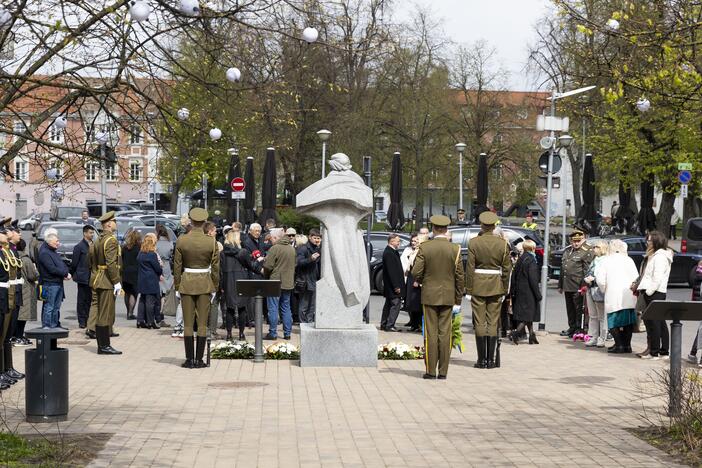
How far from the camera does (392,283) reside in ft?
69.3

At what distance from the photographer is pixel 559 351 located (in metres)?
18.0

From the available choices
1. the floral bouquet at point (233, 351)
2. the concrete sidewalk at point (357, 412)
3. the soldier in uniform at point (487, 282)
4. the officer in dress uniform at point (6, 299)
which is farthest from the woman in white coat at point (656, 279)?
the officer in dress uniform at point (6, 299)

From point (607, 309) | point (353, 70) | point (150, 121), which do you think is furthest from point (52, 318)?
point (353, 70)

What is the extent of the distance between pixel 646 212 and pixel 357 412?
110 ft

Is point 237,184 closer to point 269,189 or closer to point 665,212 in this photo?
point 269,189

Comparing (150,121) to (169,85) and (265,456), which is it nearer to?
(169,85)

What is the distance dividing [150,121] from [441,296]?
3881mm

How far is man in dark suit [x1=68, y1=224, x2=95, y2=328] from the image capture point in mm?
20391

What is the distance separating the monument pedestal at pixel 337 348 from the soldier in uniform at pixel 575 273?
5418mm

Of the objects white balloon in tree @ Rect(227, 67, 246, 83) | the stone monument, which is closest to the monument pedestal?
the stone monument

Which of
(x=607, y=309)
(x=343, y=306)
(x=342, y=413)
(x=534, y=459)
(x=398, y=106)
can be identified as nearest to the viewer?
(x=534, y=459)

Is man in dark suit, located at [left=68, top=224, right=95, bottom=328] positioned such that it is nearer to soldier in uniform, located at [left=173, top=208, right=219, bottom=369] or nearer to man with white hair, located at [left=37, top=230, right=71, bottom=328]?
man with white hair, located at [left=37, top=230, right=71, bottom=328]

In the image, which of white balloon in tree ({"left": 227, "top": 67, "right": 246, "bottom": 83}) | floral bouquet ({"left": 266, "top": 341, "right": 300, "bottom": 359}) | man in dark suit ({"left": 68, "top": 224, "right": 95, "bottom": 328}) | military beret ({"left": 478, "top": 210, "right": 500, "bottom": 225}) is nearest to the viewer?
white balloon in tree ({"left": 227, "top": 67, "right": 246, "bottom": 83})

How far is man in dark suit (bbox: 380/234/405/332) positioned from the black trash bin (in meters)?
10.7
